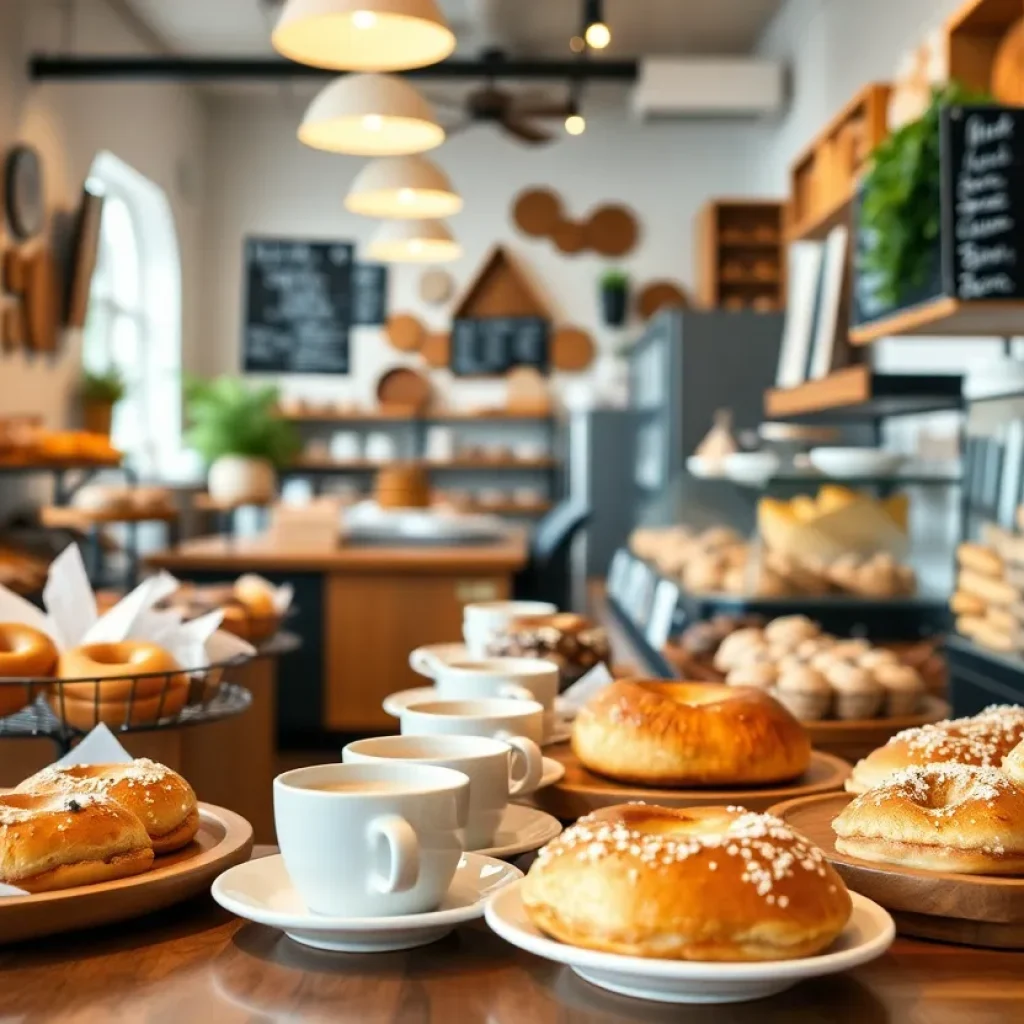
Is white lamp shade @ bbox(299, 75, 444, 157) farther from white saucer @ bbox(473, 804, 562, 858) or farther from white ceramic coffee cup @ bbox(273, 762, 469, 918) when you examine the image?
white ceramic coffee cup @ bbox(273, 762, 469, 918)

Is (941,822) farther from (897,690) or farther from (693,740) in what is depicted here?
(897,690)

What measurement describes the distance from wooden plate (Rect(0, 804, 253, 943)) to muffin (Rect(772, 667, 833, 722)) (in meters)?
0.93

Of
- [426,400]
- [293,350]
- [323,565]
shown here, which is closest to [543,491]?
[426,400]

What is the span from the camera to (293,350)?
421 inches

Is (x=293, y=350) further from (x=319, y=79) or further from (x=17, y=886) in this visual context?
(x=17, y=886)

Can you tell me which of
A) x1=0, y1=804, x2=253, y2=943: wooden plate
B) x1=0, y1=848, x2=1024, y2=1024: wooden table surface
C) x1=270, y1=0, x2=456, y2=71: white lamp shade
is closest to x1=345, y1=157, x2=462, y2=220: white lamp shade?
x1=270, y1=0, x2=456, y2=71: white lamp shade

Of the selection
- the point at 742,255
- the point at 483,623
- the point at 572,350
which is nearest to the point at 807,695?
the point at 483,623

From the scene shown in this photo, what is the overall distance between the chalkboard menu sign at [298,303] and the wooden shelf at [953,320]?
7.40 m

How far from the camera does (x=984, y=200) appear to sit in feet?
9.18

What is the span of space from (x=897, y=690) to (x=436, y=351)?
8.91 meters

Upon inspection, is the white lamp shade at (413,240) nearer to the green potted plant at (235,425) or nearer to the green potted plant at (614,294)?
the green potted plant at (235,425)

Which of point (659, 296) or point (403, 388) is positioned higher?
point (659, 296)

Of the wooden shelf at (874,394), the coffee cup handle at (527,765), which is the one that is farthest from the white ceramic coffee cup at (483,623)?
the wooden shelf at (874,394)

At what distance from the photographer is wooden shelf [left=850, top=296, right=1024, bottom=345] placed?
278cm
